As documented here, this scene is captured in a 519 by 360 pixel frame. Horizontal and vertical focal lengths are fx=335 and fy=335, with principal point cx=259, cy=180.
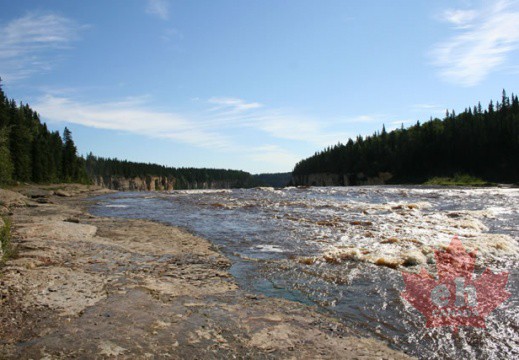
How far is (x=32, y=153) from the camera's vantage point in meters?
71.7

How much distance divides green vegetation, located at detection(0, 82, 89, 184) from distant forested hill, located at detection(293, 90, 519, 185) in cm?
9639

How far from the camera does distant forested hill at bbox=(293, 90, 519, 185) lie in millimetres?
87062

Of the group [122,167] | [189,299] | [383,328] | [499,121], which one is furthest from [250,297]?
[122,167]

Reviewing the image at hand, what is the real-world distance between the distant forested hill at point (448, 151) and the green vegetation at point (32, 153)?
96.4 meters

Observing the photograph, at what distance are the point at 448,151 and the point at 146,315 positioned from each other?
367 feet

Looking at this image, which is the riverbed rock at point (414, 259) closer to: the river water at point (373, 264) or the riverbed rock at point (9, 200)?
the river water at point (373, 264)

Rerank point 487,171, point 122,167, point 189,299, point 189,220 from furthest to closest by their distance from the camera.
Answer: point 122,167 → point 487,171 → point 189,220 → point 189,299

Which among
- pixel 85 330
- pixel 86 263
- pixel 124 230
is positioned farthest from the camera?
pixel 124 230

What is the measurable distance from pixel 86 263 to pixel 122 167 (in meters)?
175

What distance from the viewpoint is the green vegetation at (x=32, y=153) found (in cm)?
5970

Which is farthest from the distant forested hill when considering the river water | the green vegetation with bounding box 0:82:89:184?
the green vegetation with bounding box 0:82:89:184

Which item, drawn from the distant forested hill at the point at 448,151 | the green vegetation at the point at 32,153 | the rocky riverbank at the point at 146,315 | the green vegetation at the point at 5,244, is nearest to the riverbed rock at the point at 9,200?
the green vegetation at the point at 32,153

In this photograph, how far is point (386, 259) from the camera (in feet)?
35.7

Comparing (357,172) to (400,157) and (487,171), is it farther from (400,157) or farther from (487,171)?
(487,171)
